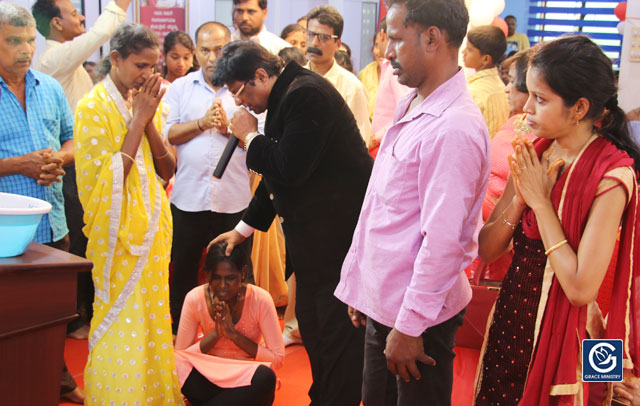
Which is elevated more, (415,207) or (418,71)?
(418,71)

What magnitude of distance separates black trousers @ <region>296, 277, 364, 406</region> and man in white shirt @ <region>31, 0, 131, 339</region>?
173cm

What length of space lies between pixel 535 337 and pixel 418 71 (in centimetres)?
72

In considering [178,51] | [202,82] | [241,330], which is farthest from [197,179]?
Result: [178,51]

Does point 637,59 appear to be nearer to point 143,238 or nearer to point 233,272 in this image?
point 233,272

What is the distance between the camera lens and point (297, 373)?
3.21 metres

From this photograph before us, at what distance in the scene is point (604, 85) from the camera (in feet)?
5.06

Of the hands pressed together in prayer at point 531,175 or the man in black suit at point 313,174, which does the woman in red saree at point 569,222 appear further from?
the man in black suit at point 313,174

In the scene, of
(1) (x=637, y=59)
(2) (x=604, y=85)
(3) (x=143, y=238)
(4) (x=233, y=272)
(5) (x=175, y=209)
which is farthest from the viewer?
A: (1) (x=637, y=59)

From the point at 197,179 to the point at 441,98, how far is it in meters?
2.11

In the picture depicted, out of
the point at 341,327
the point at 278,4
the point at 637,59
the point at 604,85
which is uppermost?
the point at 278,4

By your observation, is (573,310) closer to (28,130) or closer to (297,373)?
(297,373)

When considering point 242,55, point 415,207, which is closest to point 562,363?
point 415,207

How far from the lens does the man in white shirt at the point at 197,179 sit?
344 centimetres

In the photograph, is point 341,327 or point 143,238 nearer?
point 341,327
